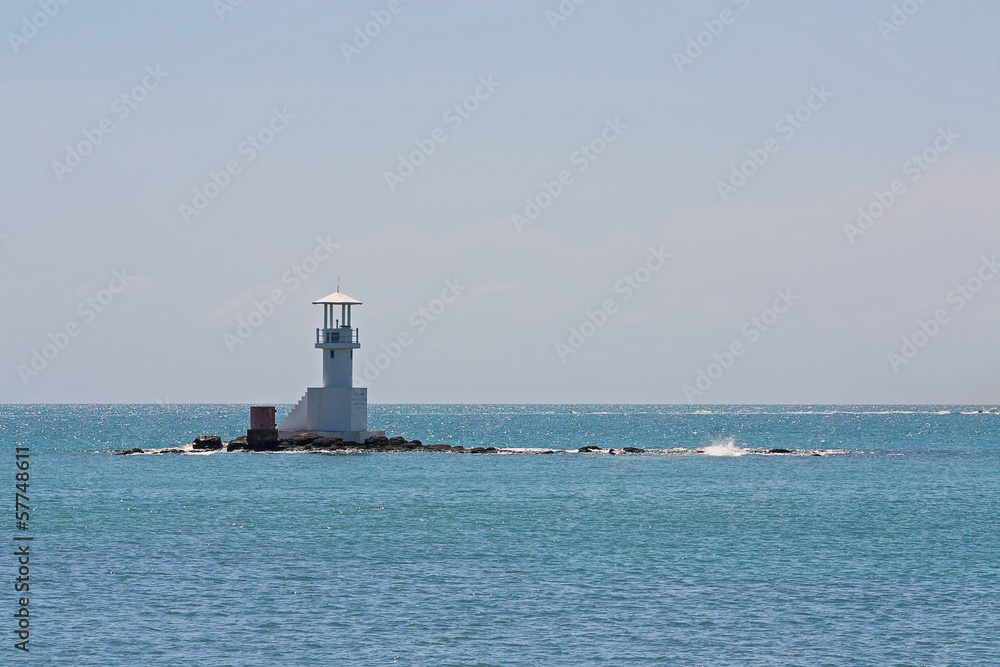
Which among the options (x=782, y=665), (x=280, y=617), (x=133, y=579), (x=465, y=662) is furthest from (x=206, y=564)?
(x=782, y=665)

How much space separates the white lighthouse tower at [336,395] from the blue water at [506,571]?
1331 cm

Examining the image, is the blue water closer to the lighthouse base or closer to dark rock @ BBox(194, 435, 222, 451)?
the lighthouse base

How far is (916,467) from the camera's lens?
2926 inches

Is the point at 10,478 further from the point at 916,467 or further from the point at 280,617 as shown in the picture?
the point at 916,467

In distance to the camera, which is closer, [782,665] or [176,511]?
[782,665]

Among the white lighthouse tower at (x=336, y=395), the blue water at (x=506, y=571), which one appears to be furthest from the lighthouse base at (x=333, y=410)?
the blue water at (x=506, y=571)

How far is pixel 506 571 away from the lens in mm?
31625

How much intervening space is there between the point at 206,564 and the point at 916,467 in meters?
55.0

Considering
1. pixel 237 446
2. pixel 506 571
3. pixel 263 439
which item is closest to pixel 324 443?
pixel 263 439

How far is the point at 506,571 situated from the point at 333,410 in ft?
152

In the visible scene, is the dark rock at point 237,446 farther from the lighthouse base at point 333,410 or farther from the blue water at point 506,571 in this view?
the blue water at point 506,571

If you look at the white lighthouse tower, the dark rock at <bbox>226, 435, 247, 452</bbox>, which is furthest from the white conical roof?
the dark rock at <bbox>226, 435, 247, 452</bbox>

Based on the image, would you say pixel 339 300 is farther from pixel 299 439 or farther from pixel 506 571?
pixel 506 571

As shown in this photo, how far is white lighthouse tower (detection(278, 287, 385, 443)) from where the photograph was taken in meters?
74.6
